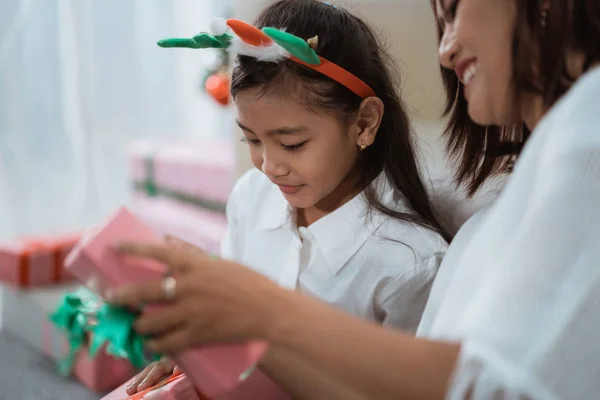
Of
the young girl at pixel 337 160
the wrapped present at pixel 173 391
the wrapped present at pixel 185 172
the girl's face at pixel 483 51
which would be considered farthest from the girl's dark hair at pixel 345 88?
the wrapped present at pixel 185 172

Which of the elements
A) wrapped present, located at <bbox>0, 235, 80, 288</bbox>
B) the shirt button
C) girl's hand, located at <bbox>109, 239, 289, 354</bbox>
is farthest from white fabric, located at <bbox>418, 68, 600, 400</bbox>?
wrapped present, located at <bbox>0, 235, 80, 288</bbox>

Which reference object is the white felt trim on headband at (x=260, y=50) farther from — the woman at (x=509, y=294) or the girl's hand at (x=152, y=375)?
the girl's hand at (x=152, y=375)

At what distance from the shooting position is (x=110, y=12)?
1.93 m

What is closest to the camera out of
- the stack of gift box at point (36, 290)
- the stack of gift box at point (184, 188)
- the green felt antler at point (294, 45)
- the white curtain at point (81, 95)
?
the green felt antler at point (294, 45)

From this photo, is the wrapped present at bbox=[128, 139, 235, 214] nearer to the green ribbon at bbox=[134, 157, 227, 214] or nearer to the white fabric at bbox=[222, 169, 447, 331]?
the green ribbon at bbox=[134, 157, 227, 214]

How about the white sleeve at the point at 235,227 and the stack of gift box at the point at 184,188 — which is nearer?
the white sleeve at the point at 235,227

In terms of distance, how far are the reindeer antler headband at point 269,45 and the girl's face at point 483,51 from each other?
0.18m

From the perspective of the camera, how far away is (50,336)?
1455mm

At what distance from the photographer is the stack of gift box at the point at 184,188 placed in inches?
61.9

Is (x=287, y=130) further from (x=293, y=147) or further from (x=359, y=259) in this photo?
(x=359, y=259)

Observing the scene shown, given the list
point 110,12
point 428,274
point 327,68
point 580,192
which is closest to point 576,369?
point 580,192

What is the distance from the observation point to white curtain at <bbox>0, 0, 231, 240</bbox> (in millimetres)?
1747

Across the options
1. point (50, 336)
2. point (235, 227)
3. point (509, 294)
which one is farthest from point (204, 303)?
point (50, 336)

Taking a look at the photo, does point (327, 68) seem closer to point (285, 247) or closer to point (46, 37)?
point (285, 247)
